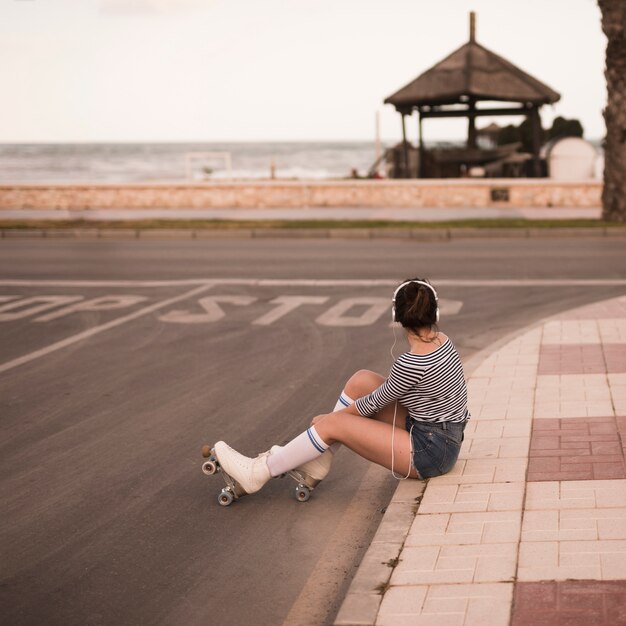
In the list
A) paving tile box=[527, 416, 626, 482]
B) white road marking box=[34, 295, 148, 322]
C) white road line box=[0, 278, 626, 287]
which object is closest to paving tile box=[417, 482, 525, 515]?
paving tile box=[527, 416, 626, 482]

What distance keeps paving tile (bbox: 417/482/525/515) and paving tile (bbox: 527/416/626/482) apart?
23 cm

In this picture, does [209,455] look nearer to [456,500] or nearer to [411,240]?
[456,500]

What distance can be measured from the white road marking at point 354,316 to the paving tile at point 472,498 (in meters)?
5.68

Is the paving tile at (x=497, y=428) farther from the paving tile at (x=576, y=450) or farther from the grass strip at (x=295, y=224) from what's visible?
the grass strip at (x=295, y=224)

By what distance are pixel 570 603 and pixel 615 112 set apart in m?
19.5

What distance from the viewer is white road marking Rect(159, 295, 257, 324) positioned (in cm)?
1169

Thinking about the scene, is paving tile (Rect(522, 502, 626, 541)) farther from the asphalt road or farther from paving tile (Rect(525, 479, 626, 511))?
the asphalt road

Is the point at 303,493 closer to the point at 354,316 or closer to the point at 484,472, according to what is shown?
the point at 484,472

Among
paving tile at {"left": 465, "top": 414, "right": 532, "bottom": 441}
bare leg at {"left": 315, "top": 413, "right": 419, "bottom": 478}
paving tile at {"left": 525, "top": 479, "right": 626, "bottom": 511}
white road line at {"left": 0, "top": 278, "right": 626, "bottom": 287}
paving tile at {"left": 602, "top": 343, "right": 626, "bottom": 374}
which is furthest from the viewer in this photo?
white road line at {"left": 0, "top": 278, "right": 626, "bottom": 287}

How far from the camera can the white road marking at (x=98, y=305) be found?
12.1 metres

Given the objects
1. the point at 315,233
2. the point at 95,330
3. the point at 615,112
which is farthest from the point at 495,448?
the point at 615,112

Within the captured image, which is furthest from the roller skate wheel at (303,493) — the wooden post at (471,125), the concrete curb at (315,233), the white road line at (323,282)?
the wooden post at (471,125)

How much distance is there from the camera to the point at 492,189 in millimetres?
25344

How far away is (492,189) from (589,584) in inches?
856
